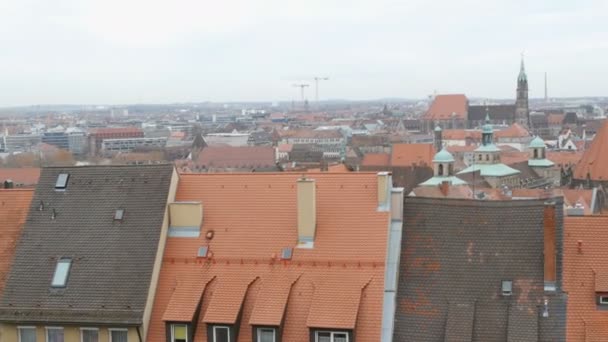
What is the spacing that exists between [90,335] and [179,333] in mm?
3083

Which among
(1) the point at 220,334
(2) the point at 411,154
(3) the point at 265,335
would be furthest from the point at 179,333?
(2) the point at 411,154

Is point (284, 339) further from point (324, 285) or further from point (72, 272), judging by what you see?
point (72, 272)

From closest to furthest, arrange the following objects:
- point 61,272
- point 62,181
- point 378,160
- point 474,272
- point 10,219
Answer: point 474,272
point 61,272
point 62,181
point 10,219
point 378,160

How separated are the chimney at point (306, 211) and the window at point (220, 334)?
3963mm

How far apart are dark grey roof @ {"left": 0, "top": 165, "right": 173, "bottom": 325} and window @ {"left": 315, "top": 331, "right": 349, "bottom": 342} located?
5.93 m

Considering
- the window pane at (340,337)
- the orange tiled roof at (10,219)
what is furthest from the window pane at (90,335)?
the window pane at (340,337)

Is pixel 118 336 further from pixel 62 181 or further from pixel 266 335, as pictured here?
pixel 62 181

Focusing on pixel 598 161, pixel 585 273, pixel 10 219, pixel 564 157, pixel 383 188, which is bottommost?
pixel 564 157

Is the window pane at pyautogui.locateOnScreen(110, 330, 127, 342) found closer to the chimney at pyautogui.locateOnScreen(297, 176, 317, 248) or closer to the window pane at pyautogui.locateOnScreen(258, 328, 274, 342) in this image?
the window pane at pyautogui.locateOnScreen(258, 328, 274, 342)

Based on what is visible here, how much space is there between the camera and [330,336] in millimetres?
25484

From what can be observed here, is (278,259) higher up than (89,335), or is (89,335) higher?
(278,259)

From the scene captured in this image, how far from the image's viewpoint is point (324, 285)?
26.5 meters

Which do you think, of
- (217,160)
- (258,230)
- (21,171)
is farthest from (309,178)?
(217,160)

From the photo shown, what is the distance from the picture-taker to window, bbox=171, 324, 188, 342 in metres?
26.5
